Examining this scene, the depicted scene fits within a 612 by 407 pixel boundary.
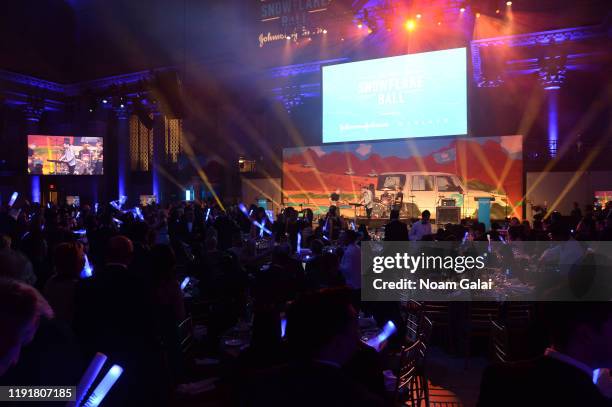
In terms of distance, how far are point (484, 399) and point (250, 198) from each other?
1472 cm

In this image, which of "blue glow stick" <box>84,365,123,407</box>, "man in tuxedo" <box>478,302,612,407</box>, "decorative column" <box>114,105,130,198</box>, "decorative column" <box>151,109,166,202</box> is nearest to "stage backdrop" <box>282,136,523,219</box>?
"decorative column" <box>151,109,166,202</box>

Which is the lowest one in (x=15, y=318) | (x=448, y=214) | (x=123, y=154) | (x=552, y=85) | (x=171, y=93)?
(x=448, y=214)

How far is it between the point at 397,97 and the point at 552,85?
4439 mm

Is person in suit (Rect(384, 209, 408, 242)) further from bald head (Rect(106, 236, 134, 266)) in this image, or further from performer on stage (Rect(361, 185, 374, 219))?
performer on stage (Rect(361, 185, 374, 219))

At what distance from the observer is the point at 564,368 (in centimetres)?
135

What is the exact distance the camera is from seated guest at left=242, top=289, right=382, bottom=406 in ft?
4.11

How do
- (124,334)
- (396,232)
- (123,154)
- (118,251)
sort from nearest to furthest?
(124,334)
(118,251)
(396,232)
(123,154)

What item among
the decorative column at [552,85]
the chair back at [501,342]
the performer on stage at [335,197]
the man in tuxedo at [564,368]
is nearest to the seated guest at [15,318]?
the man in tuxedo at [564,368]

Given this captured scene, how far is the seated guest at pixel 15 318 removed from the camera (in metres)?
1.33

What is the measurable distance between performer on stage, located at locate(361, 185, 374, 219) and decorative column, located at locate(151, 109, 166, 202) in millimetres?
8637

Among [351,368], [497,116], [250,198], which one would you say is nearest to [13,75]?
[250,198]

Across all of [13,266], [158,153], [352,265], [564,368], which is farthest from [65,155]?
[564,368]

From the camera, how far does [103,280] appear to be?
2373 millimetres

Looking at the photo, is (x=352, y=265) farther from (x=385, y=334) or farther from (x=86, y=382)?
(x=86, y=382)
